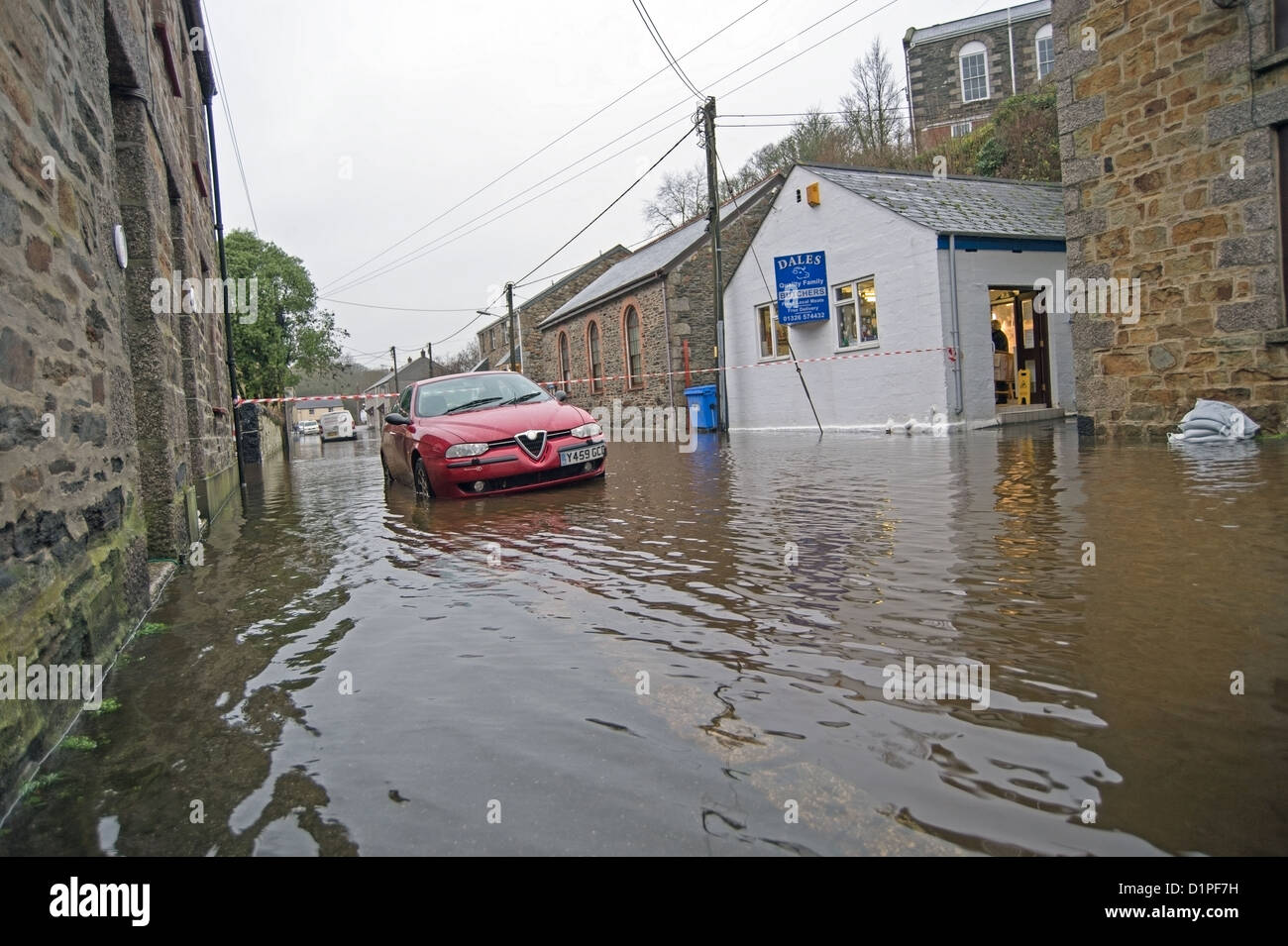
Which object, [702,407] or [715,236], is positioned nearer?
[715,236]

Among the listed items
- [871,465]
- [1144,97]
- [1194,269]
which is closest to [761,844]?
[871,465]

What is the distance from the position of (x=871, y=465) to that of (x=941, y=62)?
37.9 m

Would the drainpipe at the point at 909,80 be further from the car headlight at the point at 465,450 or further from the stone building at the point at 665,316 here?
the car headlight at the point at 465,450

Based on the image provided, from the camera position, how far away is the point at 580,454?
942 cm

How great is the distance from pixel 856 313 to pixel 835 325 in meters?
0.76

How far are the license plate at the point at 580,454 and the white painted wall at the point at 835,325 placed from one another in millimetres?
9016

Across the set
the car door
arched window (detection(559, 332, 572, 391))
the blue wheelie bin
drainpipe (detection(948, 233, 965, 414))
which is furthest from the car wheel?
arched window (detection(559, 332, 572, 391))

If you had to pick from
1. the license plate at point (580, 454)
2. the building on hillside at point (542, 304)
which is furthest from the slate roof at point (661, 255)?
the license plate at point (580, 454)

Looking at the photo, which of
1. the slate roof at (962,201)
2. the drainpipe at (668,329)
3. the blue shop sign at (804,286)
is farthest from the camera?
the drainpipe at (668,329)

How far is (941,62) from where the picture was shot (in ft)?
135

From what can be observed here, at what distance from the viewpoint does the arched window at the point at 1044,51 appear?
38.9 meters

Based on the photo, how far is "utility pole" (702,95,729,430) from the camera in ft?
66.2

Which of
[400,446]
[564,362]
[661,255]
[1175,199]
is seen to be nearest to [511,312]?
[564,362]

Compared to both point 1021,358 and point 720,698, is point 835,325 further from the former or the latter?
point 720,698
